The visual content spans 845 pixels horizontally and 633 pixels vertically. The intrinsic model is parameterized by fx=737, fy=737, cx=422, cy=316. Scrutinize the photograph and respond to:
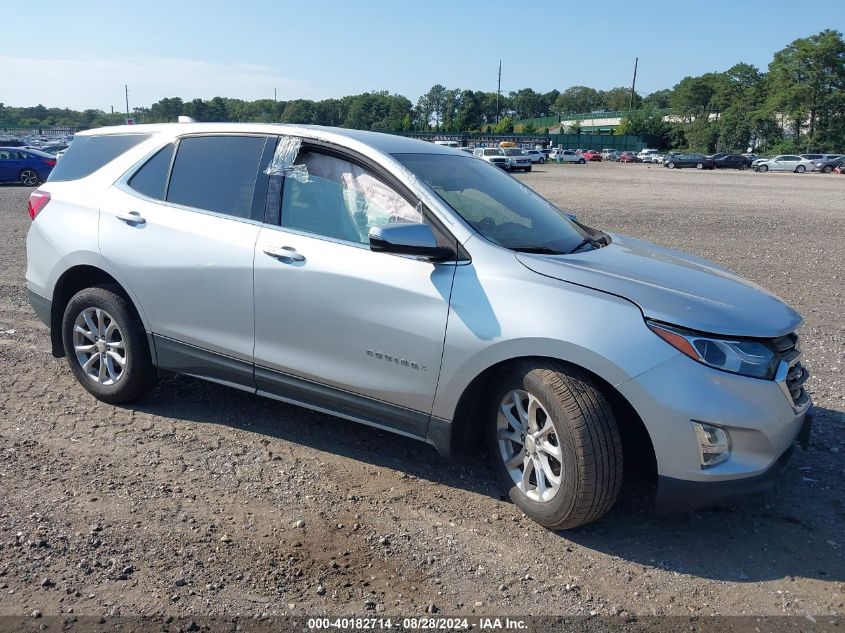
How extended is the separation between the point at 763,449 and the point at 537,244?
149 centimetres

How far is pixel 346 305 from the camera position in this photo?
3.84 meters

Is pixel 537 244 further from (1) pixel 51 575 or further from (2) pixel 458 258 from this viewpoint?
(1) pixel 51 575

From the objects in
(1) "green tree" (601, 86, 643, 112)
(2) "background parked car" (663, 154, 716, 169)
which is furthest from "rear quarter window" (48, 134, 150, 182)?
(1) "green tree" (601, 86, 643, 112)

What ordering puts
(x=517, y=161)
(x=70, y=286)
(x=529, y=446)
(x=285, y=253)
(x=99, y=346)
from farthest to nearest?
(x=517, y=161)
(x=70, y=286)
(x=99, y=346)
(x=285, y=253)
(x=529, y=446)

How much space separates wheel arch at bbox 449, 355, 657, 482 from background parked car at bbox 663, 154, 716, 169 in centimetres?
7113

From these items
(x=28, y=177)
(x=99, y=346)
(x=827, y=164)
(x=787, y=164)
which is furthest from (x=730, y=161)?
(x=99, y=346)

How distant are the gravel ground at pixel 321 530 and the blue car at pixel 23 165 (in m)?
24.2

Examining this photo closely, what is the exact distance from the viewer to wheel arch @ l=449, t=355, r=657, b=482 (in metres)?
3.38

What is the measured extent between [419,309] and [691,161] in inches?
2810

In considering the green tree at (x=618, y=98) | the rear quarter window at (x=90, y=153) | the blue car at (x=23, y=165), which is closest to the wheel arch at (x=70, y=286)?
the rear quarter window at (x=90, y=153)

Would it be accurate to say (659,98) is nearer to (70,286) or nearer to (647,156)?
(647,156)

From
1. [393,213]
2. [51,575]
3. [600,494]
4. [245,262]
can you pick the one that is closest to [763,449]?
[600,494]

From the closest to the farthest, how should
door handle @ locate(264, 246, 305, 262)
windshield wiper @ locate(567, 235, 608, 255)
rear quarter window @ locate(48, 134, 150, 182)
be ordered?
door handle @ locate(264, 246, 305, 262) < windshield wiper @ locate(567, 235, 608, 255) < rear quarter window @ locate(48, 134, 150, 182)

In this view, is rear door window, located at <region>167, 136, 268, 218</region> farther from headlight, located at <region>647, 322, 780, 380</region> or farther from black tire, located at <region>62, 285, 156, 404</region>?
headlight, located at <region>647, 322, 780, 380</region>
